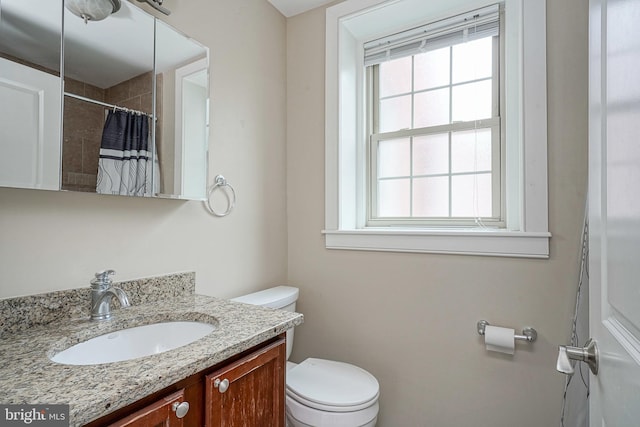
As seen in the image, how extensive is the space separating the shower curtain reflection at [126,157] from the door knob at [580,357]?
127cm

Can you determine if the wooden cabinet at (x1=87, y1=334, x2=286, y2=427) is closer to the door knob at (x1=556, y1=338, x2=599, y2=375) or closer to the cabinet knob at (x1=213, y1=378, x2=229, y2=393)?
the cabinet knob at (x1=213, y1=378, x2=229, y2=393)

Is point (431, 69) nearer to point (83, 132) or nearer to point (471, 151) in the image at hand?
point (471, 151)

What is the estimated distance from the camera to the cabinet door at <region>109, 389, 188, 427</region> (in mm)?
595

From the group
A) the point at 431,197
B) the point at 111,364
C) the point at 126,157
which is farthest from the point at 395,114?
the point at 111,364

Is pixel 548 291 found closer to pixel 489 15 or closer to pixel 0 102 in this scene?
pixel 489 15

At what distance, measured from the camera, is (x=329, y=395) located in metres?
1.24

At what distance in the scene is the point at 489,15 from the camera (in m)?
1.56

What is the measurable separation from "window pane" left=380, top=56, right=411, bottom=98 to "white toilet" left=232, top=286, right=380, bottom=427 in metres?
1.39

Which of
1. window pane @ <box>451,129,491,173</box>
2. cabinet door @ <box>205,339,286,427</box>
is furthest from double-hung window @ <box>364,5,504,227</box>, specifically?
cabinet door @ <box>205,339,286,427</box>

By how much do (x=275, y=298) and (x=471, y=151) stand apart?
4.15 feet

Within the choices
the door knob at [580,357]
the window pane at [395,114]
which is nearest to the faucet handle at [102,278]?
the door knob at [580,357]

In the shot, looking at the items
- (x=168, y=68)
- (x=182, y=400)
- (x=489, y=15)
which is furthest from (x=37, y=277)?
(x=489, y=15)

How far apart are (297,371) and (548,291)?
3.67 feet

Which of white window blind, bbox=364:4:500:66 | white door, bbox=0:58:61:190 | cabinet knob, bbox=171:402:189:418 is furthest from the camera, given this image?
white window blind, bbox=364:4:500:66
